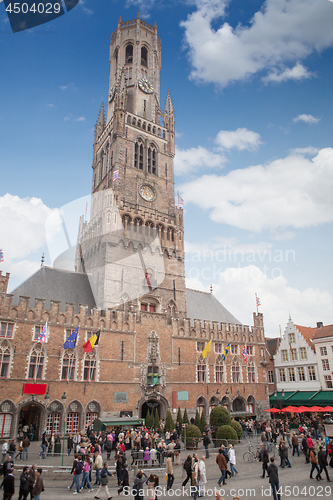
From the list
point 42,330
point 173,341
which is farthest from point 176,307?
point 42,330

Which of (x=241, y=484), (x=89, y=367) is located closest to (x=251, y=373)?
(x=89, y=367)

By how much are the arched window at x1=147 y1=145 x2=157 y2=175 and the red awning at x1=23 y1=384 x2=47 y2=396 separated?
28777 millimetres

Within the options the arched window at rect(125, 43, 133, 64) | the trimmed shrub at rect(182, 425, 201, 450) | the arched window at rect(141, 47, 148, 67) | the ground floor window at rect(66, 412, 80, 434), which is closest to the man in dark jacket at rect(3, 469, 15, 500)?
the trimmed shrub at rect(182, 425, 201, 450)

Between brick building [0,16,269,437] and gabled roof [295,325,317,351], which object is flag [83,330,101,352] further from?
gabled roof [295,325,317,351]

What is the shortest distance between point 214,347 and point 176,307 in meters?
6.12

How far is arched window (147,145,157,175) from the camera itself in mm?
47069

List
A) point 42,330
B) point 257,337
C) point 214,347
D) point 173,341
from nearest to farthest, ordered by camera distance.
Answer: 1. point 42,330
2. point 173,341
3. point 214,347
4. point 257,337

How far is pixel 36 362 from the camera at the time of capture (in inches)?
Result: 1151

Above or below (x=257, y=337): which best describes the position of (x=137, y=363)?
below

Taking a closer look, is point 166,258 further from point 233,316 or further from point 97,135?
point 97,135

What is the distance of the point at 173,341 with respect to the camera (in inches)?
1471

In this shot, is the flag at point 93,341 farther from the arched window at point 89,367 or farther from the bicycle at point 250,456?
the bicycle at point 250,456

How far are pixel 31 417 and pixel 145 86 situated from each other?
44.1 metres

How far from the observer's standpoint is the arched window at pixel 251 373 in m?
42.4
